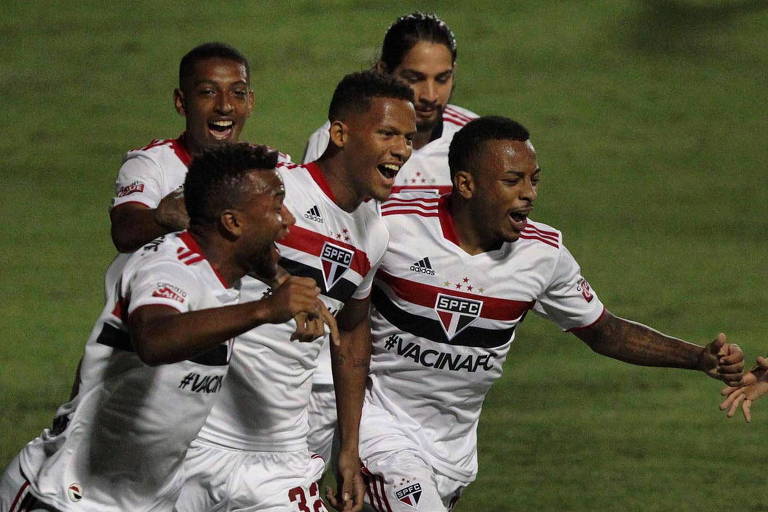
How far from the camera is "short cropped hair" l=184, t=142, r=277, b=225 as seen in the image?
4434mm

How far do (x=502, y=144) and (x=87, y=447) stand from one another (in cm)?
216

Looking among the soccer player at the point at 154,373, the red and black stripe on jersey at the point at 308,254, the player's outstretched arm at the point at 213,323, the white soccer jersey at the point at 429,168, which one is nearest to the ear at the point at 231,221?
the soccer player at the point at 154,373

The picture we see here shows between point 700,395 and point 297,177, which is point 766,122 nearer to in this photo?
point 700,395

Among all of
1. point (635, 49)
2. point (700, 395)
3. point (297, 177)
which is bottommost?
point (700, 395)

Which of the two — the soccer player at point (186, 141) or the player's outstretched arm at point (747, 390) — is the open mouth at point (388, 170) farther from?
the player's outstretched arm at point (747, 390)

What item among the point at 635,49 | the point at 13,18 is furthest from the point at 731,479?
the point at 13,18

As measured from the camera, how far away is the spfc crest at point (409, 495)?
557 cm

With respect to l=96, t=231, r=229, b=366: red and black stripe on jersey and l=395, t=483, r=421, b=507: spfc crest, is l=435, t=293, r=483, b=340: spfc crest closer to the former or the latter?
l=395, t=483, r=421, b=507: spfc crest

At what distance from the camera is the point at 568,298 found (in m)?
6.00

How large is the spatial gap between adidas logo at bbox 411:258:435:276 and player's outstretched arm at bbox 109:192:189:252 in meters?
1.09

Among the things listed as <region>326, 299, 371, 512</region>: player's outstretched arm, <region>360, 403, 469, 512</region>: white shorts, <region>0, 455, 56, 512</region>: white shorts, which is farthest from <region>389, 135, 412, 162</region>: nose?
<region>0, 455, 56, 512</region>: white shorts

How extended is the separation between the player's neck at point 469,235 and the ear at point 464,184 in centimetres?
5

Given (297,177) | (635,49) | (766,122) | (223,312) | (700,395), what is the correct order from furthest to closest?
(635,49) → (766,122) → (700,395) → (297,177) → (223,312)

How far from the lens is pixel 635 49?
1560 centimetres
